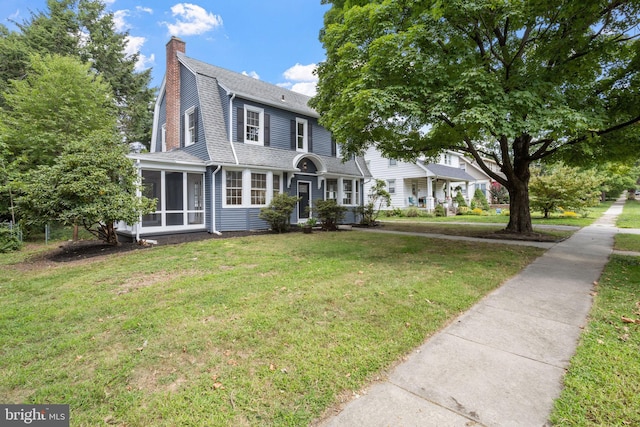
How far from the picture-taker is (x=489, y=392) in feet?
7.73

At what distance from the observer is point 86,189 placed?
790cm

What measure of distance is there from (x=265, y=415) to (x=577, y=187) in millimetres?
20911

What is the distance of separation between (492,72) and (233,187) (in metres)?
10.1

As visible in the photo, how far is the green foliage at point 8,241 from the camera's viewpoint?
31.2 feet

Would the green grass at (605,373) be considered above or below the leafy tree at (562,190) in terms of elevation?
below

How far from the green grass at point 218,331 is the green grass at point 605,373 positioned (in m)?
1.27

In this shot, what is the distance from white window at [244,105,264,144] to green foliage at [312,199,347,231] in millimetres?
4196

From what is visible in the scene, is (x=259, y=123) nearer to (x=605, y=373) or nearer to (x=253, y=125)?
(x=253, y=125)

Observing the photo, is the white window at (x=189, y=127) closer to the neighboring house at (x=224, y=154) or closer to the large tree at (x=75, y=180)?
the neighboring house at (x=224, y=154)

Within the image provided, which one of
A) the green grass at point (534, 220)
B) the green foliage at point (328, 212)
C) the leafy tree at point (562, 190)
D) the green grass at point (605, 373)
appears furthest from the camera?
the leafy tree at point (562, 190)

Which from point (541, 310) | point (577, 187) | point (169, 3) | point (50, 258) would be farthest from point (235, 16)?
point (577, 187)

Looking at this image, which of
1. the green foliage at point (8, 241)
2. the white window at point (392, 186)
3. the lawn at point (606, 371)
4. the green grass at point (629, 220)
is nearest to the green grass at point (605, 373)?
the lawn at point (606, 371)

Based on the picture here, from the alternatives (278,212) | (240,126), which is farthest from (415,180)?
(240,126)

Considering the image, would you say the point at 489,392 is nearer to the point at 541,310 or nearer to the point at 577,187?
the point at 541,310
